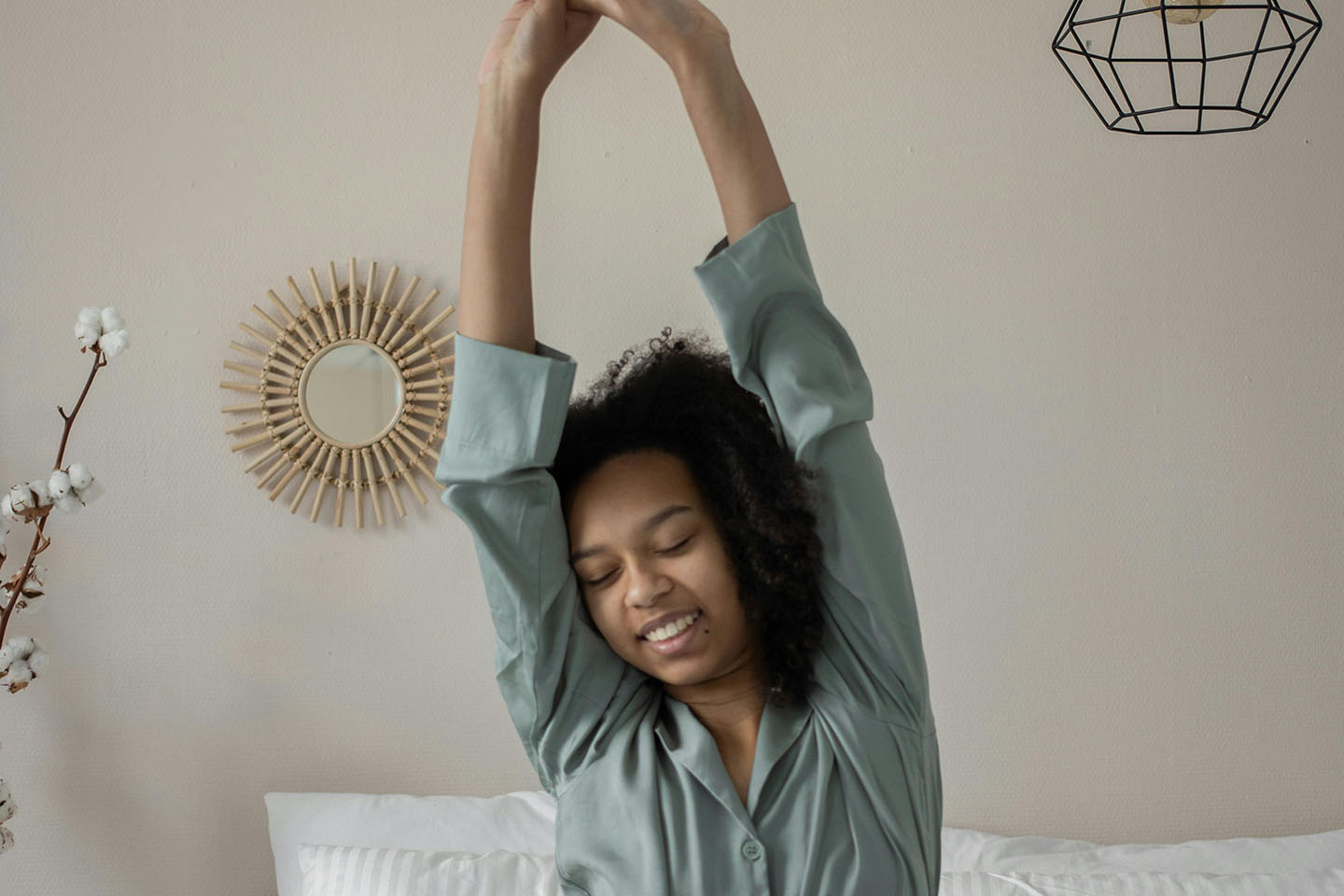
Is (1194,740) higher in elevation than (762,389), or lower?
lower

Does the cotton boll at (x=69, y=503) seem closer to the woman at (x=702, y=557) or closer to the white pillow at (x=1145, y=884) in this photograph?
the woman at (x=702, y=557)

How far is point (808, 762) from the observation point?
916mm

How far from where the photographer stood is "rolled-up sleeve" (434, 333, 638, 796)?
0.84 metres

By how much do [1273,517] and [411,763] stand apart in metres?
1.36

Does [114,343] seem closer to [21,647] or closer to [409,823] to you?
[21,647]

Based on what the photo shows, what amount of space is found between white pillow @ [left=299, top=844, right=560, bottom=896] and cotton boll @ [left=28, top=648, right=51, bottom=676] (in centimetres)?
44

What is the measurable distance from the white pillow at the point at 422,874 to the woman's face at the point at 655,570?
81 centimetres

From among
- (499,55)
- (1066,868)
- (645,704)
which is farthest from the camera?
(1066,868)

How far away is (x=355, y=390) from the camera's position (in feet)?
6.12

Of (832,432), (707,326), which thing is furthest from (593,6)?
(707,326)

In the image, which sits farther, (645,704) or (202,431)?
(202,431)

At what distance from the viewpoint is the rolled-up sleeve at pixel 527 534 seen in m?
0.84

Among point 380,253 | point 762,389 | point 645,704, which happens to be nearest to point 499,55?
point 762,389

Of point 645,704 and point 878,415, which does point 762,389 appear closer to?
point 645,704
